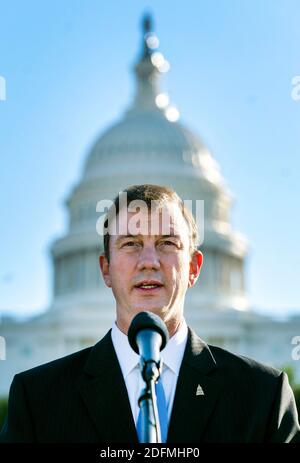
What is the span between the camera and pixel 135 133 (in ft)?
313

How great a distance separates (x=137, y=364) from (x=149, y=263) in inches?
19.3

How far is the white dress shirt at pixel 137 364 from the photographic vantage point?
4.24 metres

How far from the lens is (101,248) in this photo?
280ft

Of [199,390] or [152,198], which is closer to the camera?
[199,390]

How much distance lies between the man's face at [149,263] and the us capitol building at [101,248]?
68.3 m

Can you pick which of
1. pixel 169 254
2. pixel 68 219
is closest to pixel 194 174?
pixel 68 219

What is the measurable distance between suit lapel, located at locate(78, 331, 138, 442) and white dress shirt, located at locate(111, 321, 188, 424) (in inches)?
1.6

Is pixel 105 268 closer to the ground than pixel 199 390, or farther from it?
farther from it

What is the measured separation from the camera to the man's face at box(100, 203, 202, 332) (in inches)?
169

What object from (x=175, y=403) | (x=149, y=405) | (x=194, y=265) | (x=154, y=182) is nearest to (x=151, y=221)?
(x=194, y=265)

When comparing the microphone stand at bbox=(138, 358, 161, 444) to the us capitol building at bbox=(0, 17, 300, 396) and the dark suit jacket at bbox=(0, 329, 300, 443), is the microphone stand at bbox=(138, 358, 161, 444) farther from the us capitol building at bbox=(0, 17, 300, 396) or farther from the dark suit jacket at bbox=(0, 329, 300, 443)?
the us capitol building at bbox=(0, 17, 300, 396)

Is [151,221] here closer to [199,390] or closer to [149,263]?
[149,263]

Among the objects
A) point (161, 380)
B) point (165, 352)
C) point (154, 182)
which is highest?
point (154, 182)
